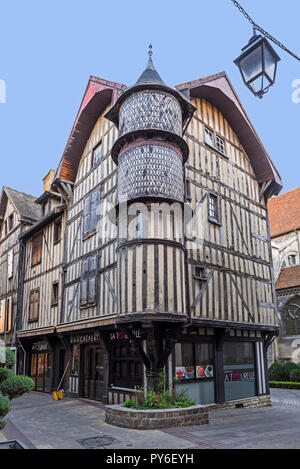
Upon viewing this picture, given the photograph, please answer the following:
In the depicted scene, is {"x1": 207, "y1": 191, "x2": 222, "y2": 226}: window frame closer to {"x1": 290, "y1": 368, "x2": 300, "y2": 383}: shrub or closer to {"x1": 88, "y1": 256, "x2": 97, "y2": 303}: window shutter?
{"x1": 88, "y1": 256, "x2": 97, "y2": 303}: window shutter

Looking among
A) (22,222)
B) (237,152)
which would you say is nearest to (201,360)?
(237,152)

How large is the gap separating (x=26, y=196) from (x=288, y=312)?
628 inches

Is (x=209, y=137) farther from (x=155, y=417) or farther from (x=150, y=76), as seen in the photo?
(x=155, y=417)

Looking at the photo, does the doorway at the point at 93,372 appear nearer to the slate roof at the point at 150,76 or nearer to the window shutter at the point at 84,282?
the window shutter at the point at 84,282

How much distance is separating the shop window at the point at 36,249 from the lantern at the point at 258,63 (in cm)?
1371

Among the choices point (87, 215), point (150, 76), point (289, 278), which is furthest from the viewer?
point (289, 278)

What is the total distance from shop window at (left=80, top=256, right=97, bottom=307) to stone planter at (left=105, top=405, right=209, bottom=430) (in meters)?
4.21

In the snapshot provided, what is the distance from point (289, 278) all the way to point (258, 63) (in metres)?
19.6

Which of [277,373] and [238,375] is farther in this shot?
[277,373]

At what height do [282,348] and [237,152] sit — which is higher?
[237,152]

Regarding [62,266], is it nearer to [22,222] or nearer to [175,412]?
[22,222]

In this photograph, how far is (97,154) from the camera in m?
13.6

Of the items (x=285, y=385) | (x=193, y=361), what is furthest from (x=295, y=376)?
(x=193, y=361)

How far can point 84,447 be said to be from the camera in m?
6.27
